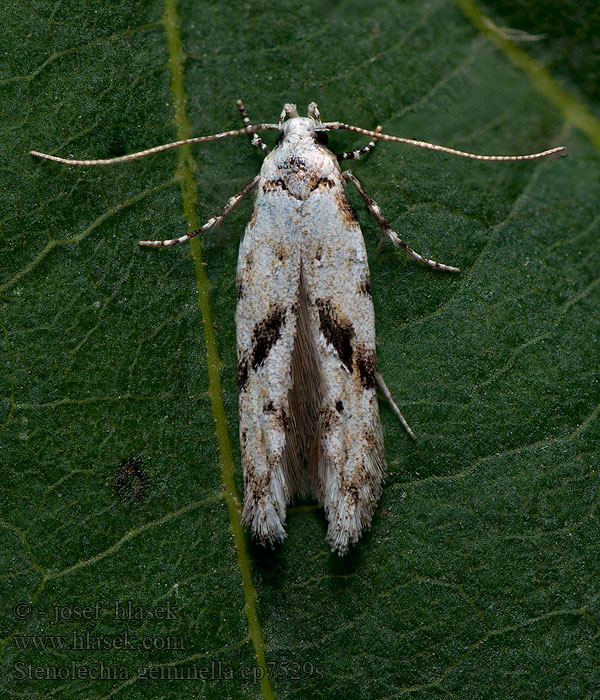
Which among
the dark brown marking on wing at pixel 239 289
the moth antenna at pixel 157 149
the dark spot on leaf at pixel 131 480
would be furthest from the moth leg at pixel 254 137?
the dark spot on leaf at pixel 131 480

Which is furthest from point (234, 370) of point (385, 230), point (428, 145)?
point (428, 145)

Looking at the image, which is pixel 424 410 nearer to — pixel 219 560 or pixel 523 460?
pixel 523 460

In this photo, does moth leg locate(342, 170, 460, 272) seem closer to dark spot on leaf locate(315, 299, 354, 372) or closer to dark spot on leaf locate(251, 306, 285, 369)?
dark spot on leaf locate(315, 299, 354, 372)

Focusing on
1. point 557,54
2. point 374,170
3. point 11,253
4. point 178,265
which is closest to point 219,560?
point 178,265

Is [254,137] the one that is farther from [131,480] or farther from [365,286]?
[131,480]

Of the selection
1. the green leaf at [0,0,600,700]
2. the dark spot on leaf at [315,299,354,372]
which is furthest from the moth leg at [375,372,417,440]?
the dark spot on leaf at [315,299,354,372]

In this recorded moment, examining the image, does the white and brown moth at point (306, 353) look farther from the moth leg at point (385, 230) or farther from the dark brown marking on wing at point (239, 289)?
the moth leg at point (385, 230)

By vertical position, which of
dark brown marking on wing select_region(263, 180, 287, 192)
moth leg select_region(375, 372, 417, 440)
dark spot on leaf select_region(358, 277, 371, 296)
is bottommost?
moth leg select_region(375, 372, 417, 440)
